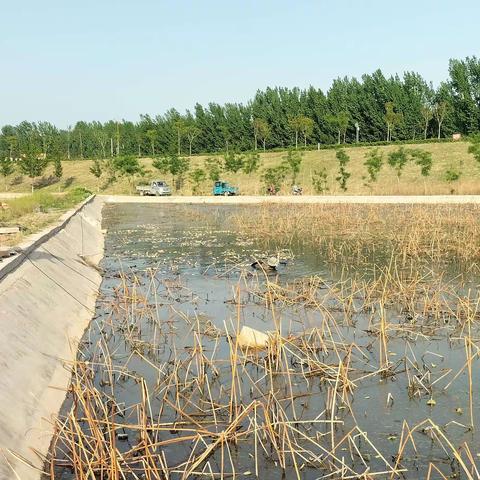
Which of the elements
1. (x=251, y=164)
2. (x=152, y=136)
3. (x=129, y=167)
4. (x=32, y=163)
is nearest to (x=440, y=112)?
(x=251, y=164)

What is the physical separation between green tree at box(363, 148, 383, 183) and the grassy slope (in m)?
0.84

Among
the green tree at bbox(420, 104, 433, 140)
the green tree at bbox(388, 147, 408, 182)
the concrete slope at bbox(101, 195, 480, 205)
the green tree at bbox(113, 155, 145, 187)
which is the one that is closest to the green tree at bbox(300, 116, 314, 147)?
the green tree at bbox(420, 104, 433, 140)

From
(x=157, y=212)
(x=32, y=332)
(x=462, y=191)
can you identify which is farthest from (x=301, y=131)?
(x=32, y=332)

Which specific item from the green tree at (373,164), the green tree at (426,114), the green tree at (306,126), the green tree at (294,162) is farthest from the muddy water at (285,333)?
the green tree at (306,126)

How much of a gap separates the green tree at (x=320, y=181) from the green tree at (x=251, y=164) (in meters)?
7.01

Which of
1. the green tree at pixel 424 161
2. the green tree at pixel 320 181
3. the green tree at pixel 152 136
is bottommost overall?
the green tree at pixel 320 181

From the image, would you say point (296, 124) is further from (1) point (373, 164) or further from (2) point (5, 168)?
(2) point (5, 168)

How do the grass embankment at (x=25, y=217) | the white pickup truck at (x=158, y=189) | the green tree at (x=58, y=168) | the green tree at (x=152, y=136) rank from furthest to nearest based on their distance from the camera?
the green tree at (x=152, y=136) < the green tree at (x=58, y=168) < the white pickup truck at (x=158, y=189) < the grass embankment at (x=25, y=217)

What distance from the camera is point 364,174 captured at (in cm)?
6831

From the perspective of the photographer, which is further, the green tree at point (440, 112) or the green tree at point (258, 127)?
the green tree at point (258, 127)

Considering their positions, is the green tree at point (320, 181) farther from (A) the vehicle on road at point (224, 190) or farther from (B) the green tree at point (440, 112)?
(B) the green tree at point (440, 112)

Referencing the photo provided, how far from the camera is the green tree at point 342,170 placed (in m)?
65.6

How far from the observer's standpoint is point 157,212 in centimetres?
4662

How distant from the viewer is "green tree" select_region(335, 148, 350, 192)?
215 ft
